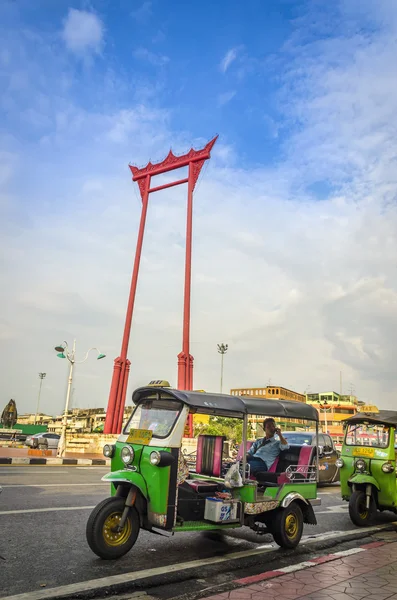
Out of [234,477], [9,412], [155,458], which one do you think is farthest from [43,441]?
[155,458]

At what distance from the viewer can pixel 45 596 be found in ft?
13.7

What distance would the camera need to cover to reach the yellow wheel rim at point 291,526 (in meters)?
6.58

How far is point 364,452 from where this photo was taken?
916 cm

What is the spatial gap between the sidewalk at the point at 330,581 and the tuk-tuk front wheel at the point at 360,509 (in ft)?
7.16

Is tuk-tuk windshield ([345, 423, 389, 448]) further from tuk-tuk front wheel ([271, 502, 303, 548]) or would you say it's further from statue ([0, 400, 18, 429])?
statue ([0, 400, 18, 429])

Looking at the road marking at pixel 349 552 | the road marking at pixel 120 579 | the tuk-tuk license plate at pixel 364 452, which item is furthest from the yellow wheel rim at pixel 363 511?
the road marking at pixel 120 579

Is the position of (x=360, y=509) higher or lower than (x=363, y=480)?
lower

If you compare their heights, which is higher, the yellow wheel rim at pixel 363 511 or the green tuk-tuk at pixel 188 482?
the green tuk-tuk at pixel 188 482

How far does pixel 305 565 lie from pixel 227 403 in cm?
205

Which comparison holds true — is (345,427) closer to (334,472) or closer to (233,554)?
(233,554)

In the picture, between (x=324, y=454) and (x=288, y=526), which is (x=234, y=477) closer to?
(x=288, y=526)

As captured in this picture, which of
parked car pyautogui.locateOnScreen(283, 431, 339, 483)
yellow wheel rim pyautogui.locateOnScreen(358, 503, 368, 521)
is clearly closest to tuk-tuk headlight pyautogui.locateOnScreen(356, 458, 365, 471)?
yellow wheel rim pyautogui.locateOnScreen(358, 503, 368, 521)

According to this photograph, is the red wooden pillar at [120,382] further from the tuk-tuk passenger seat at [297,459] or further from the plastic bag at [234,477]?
the plastic bag at [234,477]

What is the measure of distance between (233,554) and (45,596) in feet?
8.78
